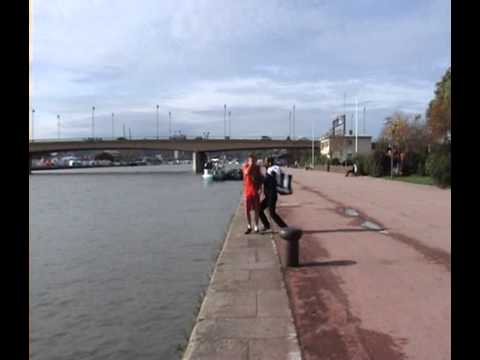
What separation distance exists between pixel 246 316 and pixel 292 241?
8.76ft

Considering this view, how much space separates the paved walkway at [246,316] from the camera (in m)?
5.35

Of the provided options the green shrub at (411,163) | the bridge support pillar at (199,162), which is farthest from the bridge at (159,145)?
the green shrub at (411,163)

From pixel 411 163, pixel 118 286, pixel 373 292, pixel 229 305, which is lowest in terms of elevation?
pixel 118 286

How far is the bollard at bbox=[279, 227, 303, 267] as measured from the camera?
8.86 metres

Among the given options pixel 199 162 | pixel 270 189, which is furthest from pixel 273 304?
pixel 199 162

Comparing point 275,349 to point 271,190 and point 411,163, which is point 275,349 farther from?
point 411,163

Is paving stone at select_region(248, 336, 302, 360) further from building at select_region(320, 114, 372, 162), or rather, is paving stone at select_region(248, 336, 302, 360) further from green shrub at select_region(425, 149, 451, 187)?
building at select_region(320, 114, 372, 162)

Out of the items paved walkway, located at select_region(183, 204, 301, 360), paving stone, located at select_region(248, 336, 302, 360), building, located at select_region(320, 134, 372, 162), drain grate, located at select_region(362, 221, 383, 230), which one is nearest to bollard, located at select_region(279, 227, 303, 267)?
paved walkway, located at select_region(183, 204, 301, 360)

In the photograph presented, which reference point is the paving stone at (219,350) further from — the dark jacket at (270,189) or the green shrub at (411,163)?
the green shrub at (411,163)

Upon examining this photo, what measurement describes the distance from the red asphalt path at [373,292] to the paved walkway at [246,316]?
7.4 inches

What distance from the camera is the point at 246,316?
661cm

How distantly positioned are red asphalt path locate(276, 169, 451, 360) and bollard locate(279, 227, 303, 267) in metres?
0.16
